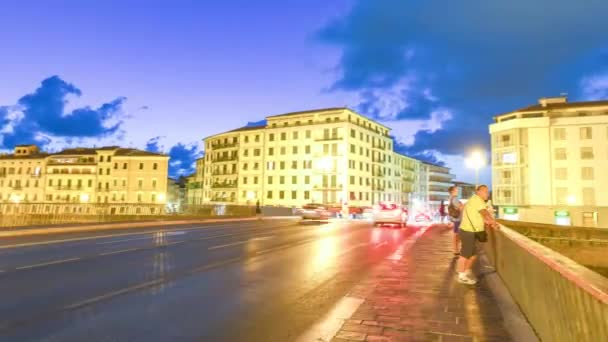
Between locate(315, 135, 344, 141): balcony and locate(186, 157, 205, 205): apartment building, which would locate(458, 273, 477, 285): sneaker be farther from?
locate(186, 157, 205, 205): apartment building

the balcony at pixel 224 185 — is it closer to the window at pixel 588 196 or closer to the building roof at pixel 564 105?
the building roof at pixel 564 105

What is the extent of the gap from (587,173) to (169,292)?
66841 millimetres

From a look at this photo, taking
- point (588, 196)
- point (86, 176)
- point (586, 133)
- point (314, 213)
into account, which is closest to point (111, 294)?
point (314, 213)

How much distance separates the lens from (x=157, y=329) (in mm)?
4875

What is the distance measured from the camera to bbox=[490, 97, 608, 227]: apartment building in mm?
57031

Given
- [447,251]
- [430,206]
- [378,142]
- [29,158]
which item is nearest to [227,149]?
[378,142]

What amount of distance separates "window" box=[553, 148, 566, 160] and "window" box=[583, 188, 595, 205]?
5497 millimetres

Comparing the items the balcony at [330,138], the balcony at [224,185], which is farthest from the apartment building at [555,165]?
the balcony at [224,185]

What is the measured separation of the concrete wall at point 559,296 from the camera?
2762 millimetres

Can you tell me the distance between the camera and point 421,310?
19.6 ft

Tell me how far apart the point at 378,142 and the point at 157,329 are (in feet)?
284

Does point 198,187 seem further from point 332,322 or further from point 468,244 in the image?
point 332,322

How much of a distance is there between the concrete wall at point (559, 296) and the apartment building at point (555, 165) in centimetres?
6073

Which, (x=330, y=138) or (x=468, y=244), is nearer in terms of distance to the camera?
(x=468, y=244)
